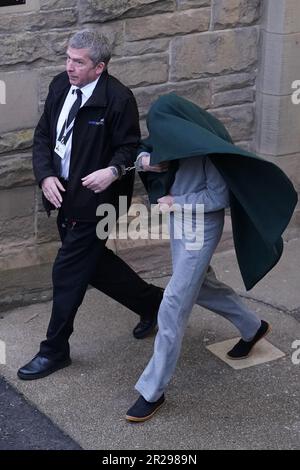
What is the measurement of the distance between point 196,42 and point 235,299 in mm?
1775

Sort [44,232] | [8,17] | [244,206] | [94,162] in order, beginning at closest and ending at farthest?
[244,206]
[94,162]
[8,17]
[44,232]

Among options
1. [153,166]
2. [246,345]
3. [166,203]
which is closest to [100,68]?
[153,166]

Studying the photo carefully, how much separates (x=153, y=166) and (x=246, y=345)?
1.29 metres

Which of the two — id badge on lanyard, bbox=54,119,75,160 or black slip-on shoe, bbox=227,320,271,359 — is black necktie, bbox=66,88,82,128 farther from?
black slip-on shoe, bbox=227,320,271,359

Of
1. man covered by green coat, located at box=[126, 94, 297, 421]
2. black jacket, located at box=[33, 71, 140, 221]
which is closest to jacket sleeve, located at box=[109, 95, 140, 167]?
black jacket, located at box=[33, 71, 140, 221]

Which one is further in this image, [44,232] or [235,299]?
[44,232]

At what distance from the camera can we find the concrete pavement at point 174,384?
17.3 ft

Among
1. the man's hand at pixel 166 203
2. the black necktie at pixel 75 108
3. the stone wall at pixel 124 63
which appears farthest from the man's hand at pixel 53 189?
the stone wall at pixel 124 63

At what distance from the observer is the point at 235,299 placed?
18.8ft

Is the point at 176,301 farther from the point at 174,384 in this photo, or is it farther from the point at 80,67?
the point at 80,67

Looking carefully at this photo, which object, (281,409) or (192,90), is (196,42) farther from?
(281,409)

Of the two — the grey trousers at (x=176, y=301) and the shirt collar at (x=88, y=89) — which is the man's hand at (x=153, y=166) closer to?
the grey trousers at (x=176, y=301)

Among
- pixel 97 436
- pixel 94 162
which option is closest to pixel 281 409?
pixel 97 436

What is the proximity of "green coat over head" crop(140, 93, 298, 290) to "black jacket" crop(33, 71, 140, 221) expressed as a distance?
0.75 ft
